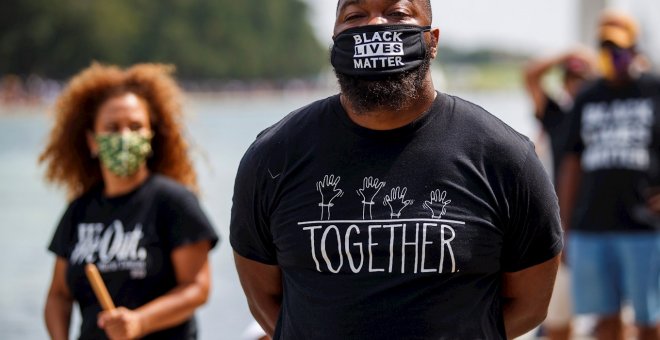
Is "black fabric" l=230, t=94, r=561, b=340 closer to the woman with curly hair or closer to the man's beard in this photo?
the man's beard

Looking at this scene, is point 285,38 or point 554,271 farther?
point 285,38

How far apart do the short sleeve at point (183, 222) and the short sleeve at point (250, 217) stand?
1262 mm

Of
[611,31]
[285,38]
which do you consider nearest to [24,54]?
[285,38]

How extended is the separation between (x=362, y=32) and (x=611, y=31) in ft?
12.2

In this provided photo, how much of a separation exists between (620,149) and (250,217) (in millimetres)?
3498

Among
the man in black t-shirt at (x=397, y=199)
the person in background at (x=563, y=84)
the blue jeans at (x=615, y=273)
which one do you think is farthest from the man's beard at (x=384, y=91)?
the person in background at (x=563, y=84)

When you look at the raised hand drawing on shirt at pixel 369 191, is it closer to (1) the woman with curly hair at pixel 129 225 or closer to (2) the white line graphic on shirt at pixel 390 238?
(2) the white line graphic on shirt at pixel 390 238

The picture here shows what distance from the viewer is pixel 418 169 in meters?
2.76

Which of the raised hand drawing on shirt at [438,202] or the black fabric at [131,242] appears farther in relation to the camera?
the black fabric at [131,242]

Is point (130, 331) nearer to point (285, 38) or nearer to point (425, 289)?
point (425, 289)

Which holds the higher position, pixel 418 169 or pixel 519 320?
pixel 418 169

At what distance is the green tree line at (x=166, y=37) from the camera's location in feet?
187

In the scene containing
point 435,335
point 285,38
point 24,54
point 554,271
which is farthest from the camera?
point 285,38

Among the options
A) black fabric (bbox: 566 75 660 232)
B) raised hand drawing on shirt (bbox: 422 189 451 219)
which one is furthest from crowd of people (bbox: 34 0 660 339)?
black fabric (bbox: 566 75 660 232)
